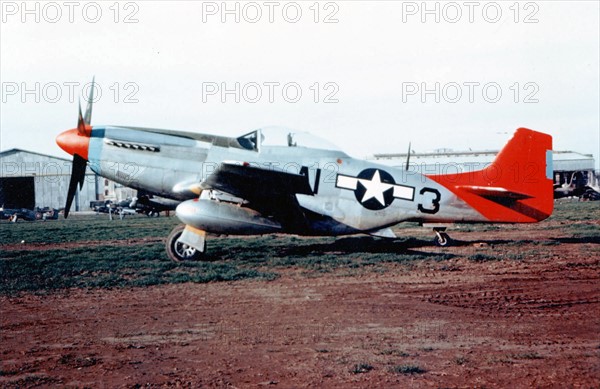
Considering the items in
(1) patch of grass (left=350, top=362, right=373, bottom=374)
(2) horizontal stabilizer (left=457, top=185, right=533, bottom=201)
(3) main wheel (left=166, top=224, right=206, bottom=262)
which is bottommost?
(3) main wheel (left=166, top=224, right=206, bottom=262)

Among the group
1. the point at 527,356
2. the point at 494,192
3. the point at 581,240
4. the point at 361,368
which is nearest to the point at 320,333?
the point at 361,368

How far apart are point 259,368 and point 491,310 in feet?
9.82

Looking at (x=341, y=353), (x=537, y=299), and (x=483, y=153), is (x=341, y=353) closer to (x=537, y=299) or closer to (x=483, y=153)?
(x=537, y=299)

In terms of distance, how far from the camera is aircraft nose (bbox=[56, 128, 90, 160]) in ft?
32.0

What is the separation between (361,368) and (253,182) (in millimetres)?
5499

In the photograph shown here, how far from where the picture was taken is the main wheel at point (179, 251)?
9.38m

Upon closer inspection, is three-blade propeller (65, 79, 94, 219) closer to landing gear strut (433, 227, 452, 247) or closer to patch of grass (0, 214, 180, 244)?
patch of grass (0, 214, 180, 244)

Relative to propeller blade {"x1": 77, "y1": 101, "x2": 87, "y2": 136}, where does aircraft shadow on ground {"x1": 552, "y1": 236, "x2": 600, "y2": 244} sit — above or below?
below

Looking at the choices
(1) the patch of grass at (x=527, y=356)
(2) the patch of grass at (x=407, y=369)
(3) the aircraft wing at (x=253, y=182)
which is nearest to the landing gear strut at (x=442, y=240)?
(3) the aircraft wing at (x=253, y=182)

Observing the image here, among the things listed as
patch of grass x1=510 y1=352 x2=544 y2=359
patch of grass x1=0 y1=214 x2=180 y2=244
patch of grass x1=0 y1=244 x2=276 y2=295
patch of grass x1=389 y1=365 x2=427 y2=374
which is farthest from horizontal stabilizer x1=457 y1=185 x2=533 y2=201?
patch of grass x1=0 y1=214 x2=180 y2=244

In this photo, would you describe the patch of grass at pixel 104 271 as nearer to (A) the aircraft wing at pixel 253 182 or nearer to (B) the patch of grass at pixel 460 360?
(A) the aircraft wing at pixel 253 182

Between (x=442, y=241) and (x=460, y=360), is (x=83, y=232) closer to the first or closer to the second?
(x=442, y=241)

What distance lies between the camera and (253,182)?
29.2 feet

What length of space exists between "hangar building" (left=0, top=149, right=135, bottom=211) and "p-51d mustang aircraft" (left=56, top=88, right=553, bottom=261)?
38.7 meters
